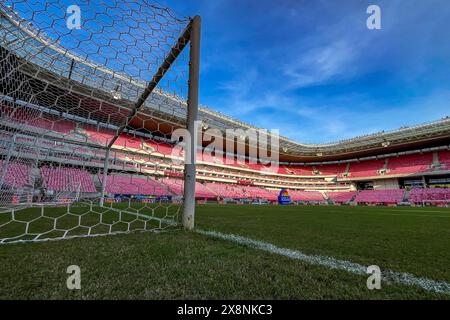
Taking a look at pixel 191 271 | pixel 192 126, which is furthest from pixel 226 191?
pixel 191 271

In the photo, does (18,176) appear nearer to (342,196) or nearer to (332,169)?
(342,196)

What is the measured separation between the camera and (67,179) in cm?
892

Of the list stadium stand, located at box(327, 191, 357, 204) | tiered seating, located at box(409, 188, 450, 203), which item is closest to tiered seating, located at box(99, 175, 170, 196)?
stadium stand, located at box(327, 191, 357, 204)

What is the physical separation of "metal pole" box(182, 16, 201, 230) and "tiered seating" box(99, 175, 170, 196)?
1028cm

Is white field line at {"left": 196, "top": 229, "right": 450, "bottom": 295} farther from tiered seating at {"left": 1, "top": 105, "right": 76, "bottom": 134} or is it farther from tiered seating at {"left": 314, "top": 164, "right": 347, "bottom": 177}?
tiered seating at {"left": 314, "top": 164, "right": 347, "bottom": 177}

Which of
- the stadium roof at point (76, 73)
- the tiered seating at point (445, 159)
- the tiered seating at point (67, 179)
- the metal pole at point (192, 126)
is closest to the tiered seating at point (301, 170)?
the tiered seating at point (445, 159)

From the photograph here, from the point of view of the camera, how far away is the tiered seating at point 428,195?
968 inches

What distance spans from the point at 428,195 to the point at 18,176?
36035 millimetres

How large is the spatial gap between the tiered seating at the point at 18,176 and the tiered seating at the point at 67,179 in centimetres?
122

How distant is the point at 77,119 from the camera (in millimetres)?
4102

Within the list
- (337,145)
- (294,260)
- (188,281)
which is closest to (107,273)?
(188,281)

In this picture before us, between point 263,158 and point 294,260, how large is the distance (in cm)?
3848
